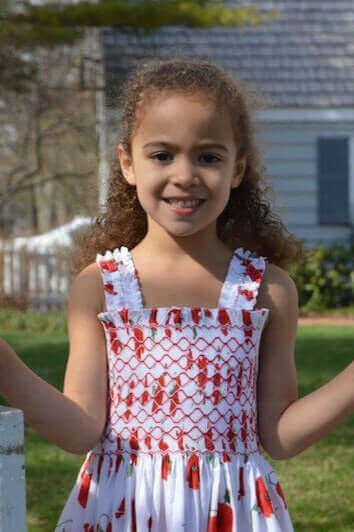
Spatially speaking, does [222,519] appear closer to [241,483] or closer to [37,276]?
[241,483]

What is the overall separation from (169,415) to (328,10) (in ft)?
43.7

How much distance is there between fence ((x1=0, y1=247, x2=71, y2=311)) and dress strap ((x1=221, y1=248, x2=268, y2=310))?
10.8 metres

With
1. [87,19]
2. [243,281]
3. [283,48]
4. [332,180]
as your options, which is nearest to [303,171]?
[332,180]

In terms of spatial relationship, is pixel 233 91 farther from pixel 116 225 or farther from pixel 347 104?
pixel 347 104

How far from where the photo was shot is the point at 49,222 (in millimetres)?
28953

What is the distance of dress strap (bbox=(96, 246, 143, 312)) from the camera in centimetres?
193

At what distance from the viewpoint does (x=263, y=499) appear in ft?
6.14

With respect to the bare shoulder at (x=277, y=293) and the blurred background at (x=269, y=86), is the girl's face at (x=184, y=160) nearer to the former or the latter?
the bare shoulder at (x=277, y=293)

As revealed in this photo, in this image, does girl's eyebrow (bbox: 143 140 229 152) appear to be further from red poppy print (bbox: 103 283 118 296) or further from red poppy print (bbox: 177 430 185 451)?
red poppy print (bbox: 177 430 185 451)

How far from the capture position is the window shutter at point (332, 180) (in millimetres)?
13578

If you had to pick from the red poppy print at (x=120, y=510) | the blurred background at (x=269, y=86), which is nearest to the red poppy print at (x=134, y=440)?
the red poppy print at (x=120, y=510)

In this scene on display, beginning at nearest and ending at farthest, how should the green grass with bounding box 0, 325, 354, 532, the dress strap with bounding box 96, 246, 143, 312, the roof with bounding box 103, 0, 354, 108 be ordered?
1. the dress strap with bounding box 96, 246, 143, 312
2. the green grass with bounding box 0, 325, 354, 532
3. the roof with bounding box 103, 0, 354, 108

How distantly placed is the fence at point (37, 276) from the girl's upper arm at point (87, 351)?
1078 centimetres

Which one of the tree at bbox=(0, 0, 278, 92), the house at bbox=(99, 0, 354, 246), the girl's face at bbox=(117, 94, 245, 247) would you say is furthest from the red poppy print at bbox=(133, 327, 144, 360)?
the tree at bbox=(0, 0, 278, 92)
